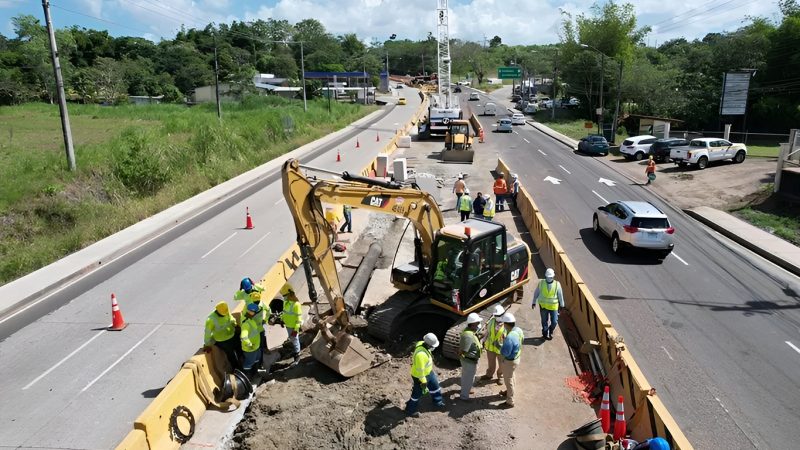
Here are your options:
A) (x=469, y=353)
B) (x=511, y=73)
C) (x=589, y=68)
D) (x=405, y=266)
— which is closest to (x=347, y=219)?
(x=405, y=266)

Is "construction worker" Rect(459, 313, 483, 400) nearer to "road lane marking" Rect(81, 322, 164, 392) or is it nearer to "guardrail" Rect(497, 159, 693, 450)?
"guardrail" Rect(497, 159, 693, 450)

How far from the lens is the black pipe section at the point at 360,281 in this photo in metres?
12.9

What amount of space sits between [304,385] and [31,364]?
19.5 ft

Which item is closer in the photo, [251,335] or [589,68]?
[251,335]

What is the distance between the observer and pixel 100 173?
26.4m

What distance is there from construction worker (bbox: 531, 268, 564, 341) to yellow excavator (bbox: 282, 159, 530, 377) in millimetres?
821

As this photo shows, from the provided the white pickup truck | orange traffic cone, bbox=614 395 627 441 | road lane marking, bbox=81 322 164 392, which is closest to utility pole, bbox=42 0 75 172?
road lane marking, bbox=81 322 164 392

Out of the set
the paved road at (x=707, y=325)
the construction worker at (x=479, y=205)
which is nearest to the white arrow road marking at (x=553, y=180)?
the paved road at (x=707, y=325)

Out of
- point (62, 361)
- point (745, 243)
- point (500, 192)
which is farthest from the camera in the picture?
point (500, 192)

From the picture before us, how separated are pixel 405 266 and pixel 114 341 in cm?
666

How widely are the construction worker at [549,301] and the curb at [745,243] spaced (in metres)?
10.4

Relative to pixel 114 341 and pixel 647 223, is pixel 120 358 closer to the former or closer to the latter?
pixel 114 341

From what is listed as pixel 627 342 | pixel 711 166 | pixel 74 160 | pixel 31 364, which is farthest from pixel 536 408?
pixel 711 166

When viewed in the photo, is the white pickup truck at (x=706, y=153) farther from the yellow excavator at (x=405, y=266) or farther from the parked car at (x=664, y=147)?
the yellow excavator at (x=405, y=266)
